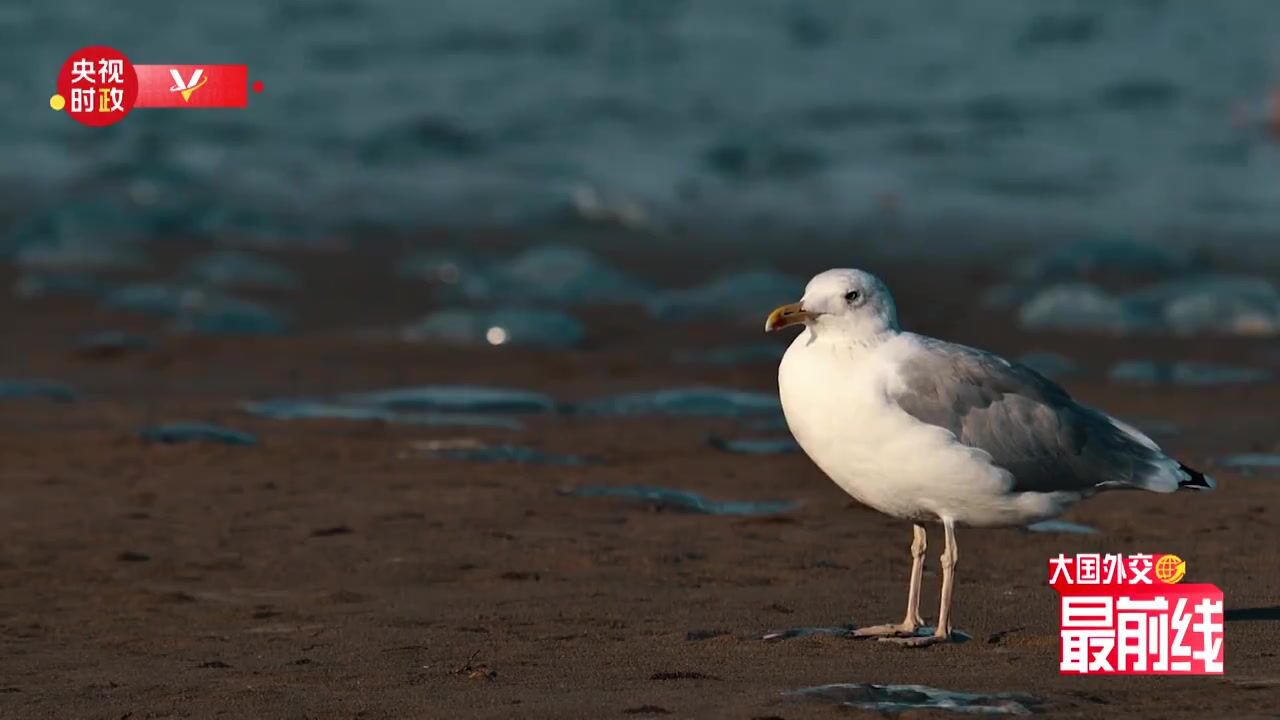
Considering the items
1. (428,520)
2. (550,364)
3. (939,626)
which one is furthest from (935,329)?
(939,626)

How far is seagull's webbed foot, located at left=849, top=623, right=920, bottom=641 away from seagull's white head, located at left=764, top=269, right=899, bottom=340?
876mm

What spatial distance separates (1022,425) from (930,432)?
0.35m

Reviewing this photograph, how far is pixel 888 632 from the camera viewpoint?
6.42 metres

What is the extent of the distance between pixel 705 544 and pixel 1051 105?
67.7 feet

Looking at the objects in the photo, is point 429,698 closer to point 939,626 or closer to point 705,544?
point 939,626

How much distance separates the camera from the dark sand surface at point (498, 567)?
19.1ft

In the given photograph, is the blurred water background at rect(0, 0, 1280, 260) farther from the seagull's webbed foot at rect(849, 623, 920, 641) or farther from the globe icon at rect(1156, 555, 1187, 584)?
the globe icon at rect(1156, 555, 1187, 584)

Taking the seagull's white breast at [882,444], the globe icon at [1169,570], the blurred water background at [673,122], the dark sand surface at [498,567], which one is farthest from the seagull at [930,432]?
the blurred water background at [673,122]

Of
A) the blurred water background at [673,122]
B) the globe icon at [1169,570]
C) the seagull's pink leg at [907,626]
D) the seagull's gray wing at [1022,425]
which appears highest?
the blurred water background at [673,122]

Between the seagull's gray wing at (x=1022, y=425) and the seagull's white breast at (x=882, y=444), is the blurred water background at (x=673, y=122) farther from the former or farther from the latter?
the seagull's gray wing at (x=1022, y=425)

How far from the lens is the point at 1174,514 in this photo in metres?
8.46

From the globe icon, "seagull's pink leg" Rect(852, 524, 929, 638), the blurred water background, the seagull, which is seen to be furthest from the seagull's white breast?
the blurred water background

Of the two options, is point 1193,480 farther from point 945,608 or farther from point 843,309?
point 843,309

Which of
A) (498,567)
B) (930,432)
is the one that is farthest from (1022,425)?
(498,567)
